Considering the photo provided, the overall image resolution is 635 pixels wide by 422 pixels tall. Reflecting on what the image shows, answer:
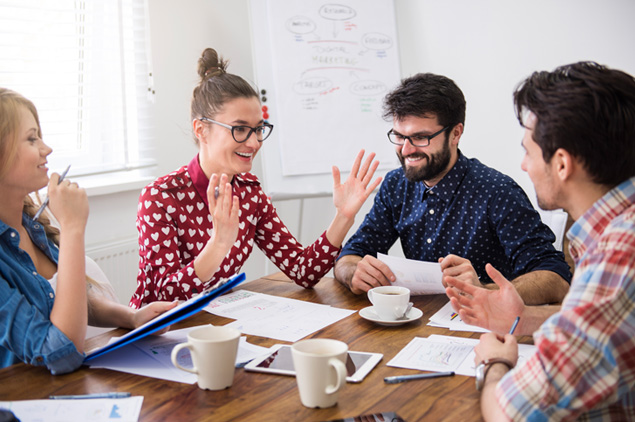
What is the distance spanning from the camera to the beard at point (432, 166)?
193 cm

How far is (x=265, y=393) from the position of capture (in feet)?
3.38

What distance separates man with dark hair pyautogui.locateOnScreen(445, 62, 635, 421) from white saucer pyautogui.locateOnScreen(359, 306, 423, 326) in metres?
0.16

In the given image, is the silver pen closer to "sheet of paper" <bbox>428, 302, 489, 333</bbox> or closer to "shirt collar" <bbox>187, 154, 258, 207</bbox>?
"sheet of paper" <bbox>428, 302, 489, 333</bbox>

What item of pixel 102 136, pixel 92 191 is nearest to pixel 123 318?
pixel 92 191

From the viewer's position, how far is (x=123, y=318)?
1.42 m

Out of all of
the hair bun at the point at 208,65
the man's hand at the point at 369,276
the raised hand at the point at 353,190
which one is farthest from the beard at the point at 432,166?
the hair bun at the point at 208,65

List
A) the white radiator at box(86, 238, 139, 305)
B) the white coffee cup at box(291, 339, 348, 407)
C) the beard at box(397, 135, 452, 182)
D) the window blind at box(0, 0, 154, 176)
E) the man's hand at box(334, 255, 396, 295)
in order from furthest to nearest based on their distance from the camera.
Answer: the white radiator at box(86, 238, 139, 305) < the window blind at box(0, 0, 154, 176) < the beard at box(397, 135, 452, 182) < the man's hand at box(334, 255, 396, 295) < the white coffee cup at box(291, 339, 348, 407)

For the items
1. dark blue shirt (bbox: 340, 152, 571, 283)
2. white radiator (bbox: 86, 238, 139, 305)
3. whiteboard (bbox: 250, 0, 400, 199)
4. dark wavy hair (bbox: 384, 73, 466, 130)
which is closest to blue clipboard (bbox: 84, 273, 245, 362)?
dark blue shirt (bbox: 340, 152, 571, 283)

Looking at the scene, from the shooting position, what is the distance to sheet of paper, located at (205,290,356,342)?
4.41 feet

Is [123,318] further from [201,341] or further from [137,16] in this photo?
[137,16]

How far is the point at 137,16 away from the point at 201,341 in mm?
2360

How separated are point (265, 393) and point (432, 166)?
43.8 inches

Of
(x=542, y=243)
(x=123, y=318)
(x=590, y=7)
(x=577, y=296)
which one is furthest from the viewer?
(x=590, y=7)

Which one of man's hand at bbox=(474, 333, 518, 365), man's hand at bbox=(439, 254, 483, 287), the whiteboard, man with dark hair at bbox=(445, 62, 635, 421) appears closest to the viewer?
man with dark hair at bbox=(445, 62, 635, 421)
